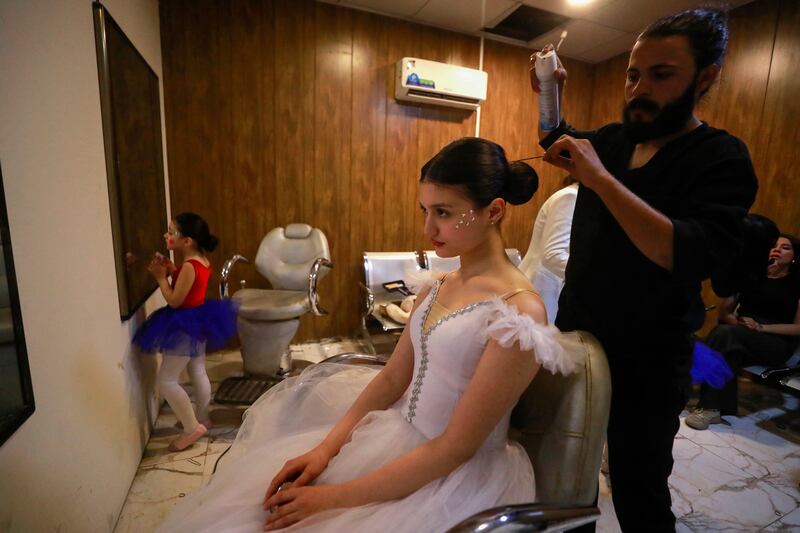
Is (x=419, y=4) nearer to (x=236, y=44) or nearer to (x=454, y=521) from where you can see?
(x=236, y=44)

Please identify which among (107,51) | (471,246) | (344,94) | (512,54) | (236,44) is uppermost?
(512,54)

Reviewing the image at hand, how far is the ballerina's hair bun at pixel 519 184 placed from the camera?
925mm

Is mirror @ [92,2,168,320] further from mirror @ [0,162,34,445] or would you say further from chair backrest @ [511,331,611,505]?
chair backrest @ [511,331,611,505]

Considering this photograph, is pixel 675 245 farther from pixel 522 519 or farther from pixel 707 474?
pixel 707 474

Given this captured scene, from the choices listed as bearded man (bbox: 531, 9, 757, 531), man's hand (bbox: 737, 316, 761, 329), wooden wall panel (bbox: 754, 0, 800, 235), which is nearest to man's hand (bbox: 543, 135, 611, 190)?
bearded man (bbox: 531, 9, 757, 531)

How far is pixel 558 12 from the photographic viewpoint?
2.95 meters

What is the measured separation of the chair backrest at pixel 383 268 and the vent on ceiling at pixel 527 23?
1968mm

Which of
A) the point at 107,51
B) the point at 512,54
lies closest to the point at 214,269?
the point at 107,51

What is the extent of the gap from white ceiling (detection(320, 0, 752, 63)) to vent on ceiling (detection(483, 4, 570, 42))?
55 mm

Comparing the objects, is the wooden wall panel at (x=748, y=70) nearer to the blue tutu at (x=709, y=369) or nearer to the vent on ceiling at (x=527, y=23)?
the vent on ceiling at (x=527, y=23)

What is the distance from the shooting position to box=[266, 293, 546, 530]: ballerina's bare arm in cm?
79

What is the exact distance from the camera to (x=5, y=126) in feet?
2.88

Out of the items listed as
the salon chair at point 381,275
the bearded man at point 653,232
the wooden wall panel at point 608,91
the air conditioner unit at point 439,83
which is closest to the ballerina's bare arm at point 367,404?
the bearded man at point 653,232

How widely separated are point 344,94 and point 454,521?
298 centimetres
